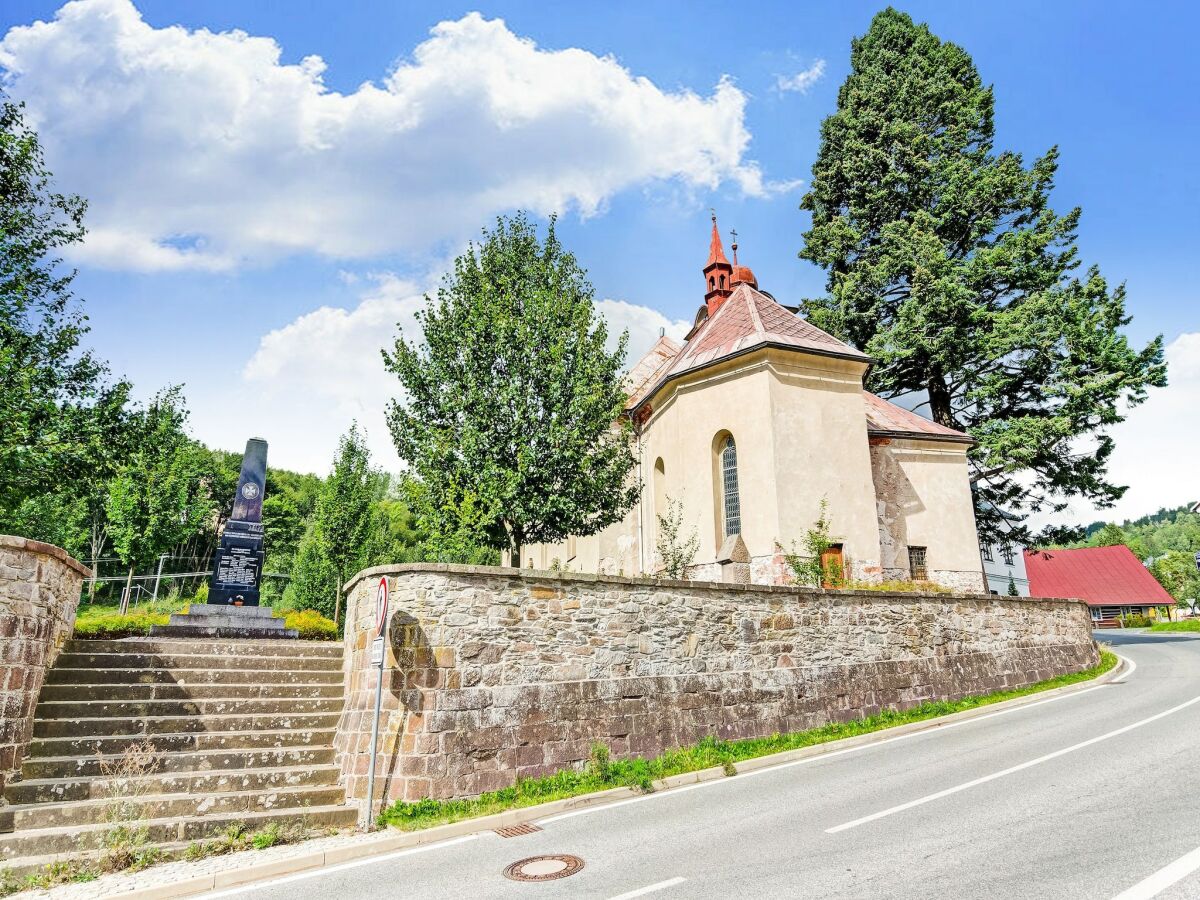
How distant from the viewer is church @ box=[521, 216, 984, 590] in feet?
61.6

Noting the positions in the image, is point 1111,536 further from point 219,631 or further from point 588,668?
point 219,631

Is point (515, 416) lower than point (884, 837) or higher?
higher

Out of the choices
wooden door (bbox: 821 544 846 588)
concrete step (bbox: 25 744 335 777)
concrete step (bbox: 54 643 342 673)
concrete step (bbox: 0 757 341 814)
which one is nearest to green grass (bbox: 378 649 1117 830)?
concrete step (bbox: 0 757 341 814)

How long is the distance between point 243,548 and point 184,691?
7113 millimetres

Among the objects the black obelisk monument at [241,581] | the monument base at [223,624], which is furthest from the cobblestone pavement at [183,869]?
the black obelisk monument at [241,581]

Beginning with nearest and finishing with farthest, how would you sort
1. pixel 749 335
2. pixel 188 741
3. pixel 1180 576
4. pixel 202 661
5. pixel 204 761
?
pixel 204 761 → pixel 188 741 → pixel 202 661 → pixel 749 335 → pixel 1180 576

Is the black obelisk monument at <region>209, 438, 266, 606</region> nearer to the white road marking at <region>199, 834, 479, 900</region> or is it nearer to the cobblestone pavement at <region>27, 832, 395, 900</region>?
the cobblestone pavement at <region>27, 832, 395, 900</region>

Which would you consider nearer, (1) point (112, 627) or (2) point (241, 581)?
(1) point (112, 627)

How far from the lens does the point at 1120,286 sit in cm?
2469

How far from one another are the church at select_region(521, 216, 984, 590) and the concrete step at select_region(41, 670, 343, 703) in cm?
1148

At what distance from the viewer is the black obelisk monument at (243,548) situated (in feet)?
49.2

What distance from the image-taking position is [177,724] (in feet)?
27.5

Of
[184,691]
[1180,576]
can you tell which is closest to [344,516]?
[184,691]

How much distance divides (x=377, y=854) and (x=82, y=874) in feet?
8.35
